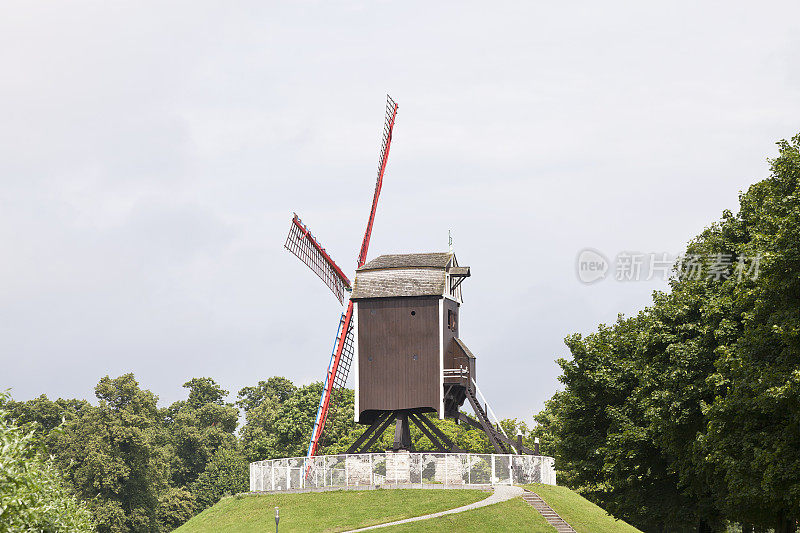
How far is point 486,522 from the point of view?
45.3 meters

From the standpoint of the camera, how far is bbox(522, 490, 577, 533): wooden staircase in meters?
46.1

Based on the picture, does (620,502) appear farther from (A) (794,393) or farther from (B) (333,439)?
(B) (333,439)

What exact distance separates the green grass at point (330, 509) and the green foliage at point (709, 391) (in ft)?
27.3

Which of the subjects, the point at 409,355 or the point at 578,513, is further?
the point at 409,355

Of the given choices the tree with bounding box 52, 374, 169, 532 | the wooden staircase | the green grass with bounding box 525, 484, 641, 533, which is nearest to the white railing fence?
the green grass with bounding box 525, 484, 641, 533

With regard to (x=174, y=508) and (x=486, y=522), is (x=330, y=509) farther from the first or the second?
(x=174, y=508)

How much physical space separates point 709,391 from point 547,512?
650 inches

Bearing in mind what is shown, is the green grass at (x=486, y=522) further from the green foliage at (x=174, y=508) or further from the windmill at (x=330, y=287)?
the green foliage at (x=174, y=508)

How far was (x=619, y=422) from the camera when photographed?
40.4 meters

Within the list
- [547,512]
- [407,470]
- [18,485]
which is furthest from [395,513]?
[18,485]

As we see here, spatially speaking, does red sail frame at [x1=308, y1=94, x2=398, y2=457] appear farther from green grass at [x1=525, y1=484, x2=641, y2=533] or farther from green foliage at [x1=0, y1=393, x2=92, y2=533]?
green foliage at [x1=0, y1=393, x2=92, y2=533]

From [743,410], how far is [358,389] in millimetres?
30624

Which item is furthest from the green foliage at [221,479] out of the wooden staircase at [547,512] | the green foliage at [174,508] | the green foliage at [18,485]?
the green foliage at [18,485]

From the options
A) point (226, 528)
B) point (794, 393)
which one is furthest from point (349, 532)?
point (794, 393)
